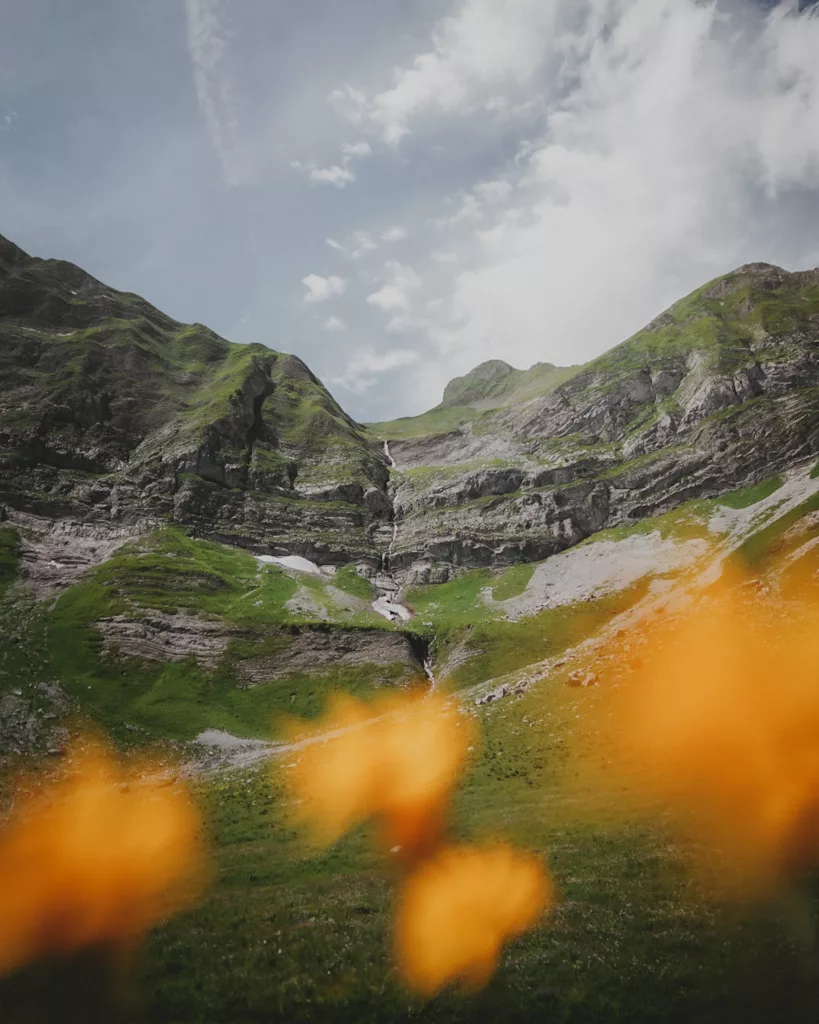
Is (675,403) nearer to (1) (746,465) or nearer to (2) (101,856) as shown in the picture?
(1) (746,465)

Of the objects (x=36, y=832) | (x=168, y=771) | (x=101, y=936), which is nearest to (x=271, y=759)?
(x=168, y=771)

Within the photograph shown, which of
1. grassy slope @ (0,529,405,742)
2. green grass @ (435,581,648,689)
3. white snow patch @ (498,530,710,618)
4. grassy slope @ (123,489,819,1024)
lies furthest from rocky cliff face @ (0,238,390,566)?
grassy slope @ (123,489,819,1024)

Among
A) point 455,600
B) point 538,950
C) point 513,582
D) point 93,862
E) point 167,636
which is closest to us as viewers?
point 538,950

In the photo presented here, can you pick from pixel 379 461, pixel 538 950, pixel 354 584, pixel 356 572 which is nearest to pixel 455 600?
pixel 354 584

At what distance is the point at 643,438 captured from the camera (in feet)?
424

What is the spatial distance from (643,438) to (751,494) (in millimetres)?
35068

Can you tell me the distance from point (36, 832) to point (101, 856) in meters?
9.25

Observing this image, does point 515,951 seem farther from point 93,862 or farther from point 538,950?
point 93,862

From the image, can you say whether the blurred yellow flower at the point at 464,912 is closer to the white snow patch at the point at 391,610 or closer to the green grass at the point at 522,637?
the green grass at the point at 522,637

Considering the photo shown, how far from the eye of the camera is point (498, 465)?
463 feet

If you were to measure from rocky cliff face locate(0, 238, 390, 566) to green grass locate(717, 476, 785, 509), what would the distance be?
67730 millimetres

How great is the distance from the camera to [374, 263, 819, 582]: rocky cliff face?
359 ft

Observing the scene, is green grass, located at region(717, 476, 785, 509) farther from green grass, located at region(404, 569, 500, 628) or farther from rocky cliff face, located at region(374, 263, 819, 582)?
green grass, located at region(404, 569, 500, 628)

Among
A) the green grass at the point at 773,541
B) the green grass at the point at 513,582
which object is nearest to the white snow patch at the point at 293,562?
the green grass at the point at 513,582
